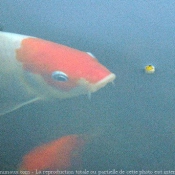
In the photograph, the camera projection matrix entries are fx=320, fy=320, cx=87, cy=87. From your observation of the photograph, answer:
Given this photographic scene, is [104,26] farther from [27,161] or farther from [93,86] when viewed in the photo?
[27,161]

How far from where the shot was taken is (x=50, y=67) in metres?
1.09

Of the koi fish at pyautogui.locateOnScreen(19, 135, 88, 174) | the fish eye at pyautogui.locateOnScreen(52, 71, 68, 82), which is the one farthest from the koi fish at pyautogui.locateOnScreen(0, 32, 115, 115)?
the koi fish at pyautogui.locateOnScreen(19, 135, 88, 174)

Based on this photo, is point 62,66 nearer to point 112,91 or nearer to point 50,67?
point 50,67

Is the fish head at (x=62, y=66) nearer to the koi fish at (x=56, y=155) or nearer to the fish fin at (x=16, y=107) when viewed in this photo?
the fish fin at (x=16, y=107)

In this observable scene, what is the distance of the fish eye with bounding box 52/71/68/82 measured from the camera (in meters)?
1.09

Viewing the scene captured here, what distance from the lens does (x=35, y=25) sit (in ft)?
3.59

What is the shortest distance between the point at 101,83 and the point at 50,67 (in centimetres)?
18

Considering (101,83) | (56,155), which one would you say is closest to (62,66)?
(101,83)

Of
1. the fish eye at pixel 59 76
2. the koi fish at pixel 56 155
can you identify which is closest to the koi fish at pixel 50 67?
the fish eye at pixel 59 76

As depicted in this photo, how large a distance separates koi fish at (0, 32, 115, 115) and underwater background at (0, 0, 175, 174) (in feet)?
0.09

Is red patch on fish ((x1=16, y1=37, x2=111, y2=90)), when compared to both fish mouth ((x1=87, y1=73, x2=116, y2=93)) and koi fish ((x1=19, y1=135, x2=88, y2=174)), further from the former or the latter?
koi fish ((x1=19, y1=135, x2=88, y2=174))

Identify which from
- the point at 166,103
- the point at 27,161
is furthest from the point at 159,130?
the point at 27,161

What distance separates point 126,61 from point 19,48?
14.7 inches

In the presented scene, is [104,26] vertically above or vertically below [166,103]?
above
